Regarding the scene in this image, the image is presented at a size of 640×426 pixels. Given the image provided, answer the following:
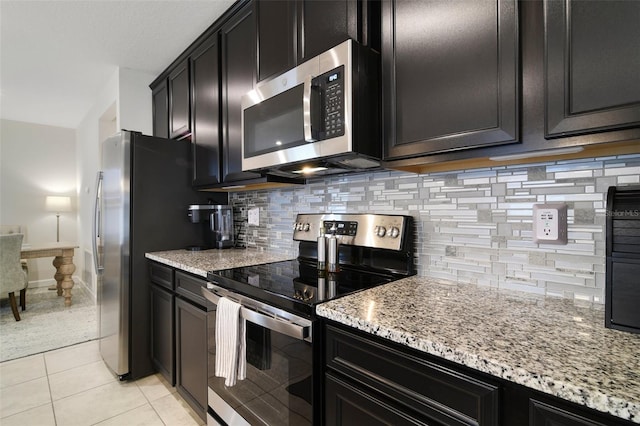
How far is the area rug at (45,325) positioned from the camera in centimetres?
276

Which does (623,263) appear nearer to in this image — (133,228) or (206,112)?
(206,112)

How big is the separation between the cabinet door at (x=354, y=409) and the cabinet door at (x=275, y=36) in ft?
4.57

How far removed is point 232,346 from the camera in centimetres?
130

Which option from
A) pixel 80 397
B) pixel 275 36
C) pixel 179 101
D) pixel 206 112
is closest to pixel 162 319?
pixel 80 397

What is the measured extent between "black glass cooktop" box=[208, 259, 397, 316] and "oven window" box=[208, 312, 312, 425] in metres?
0.14

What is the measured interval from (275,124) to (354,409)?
1247mm

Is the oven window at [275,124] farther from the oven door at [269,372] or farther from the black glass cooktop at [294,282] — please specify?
the oven door at [269,372]

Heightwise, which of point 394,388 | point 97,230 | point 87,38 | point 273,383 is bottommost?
point 273,383

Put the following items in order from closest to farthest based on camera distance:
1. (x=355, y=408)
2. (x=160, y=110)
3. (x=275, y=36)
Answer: (x=355, y=408), (x=275, y=36), (x=160, y=110)

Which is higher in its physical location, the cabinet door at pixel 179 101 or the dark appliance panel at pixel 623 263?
the cabinet door at pixel 179 101

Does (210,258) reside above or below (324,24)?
below

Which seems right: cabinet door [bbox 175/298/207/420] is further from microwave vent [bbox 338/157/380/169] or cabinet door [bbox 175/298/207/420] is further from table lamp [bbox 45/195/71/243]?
table lamp [bbox 45/195/71/243]

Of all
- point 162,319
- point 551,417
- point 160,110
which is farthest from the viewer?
point 160,110

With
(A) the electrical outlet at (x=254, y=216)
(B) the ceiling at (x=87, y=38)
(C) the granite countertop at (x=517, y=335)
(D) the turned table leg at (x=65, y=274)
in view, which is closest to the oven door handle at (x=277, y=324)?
(C) the granite countertop at (x=517, y=335)
